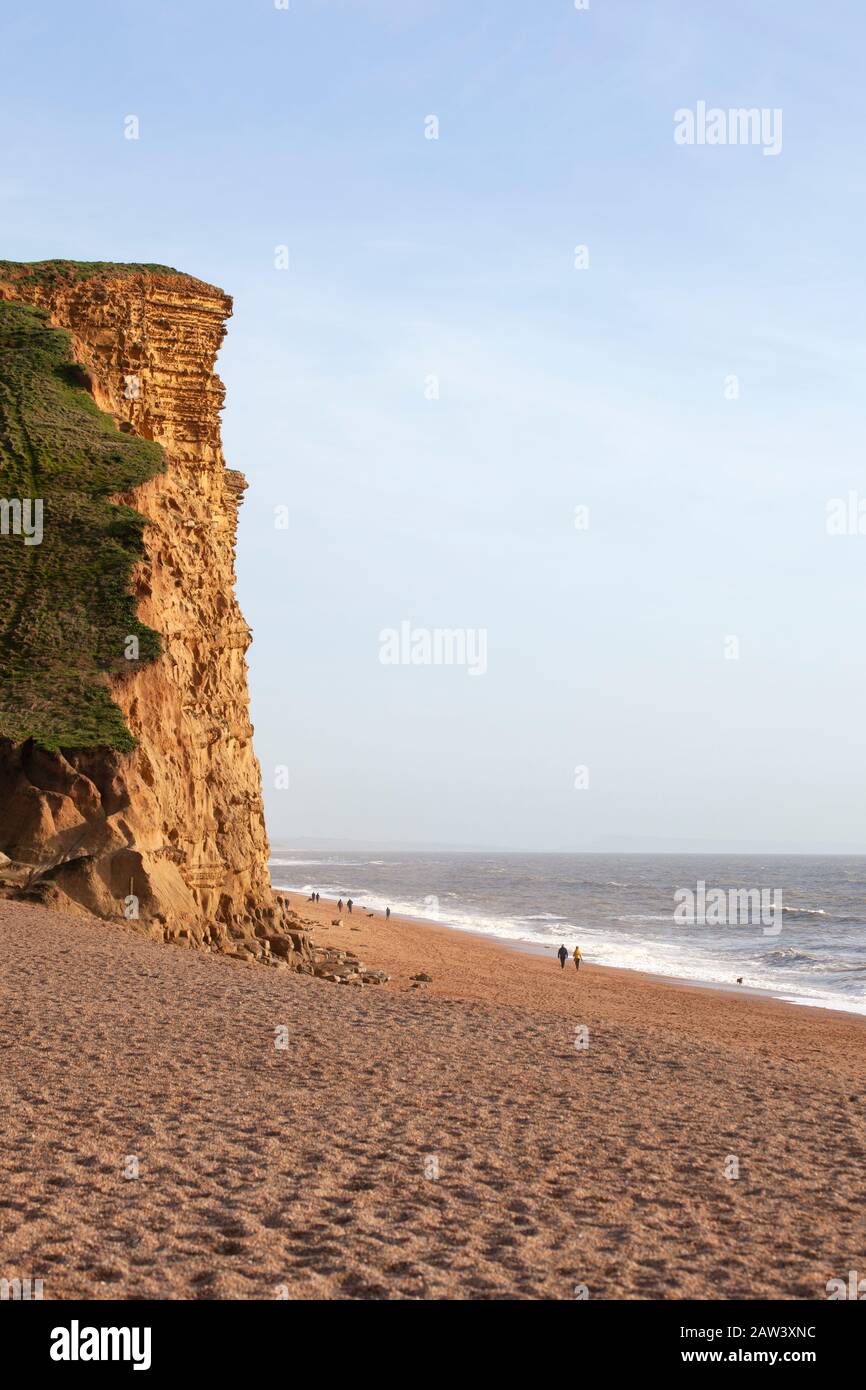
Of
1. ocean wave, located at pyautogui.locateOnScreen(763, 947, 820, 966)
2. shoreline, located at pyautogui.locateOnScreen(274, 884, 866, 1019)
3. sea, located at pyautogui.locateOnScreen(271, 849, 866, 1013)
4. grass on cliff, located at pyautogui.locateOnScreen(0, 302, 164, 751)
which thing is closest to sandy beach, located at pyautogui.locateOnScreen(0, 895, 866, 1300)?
grass on cliff, located at pyautogui.locateOnScreen(0, 302, 164, 751)

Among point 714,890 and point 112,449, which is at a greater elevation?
point 112,449

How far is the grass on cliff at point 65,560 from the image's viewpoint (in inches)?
993

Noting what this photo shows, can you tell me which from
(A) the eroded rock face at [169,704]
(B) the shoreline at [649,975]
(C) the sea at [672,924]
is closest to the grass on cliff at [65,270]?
(A) the eroded rock face at [169,704]

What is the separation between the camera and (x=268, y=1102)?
10852mm

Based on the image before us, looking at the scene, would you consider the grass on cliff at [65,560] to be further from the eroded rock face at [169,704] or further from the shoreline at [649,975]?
the shoreline at [649,975]

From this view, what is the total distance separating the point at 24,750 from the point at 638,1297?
64.6 ft

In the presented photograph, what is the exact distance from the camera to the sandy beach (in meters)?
6.91

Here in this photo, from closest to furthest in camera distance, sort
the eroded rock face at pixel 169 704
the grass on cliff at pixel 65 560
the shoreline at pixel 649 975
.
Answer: the eroded rock face at pixel 169 704 < the grass on cliff at pixel 65 560 < the shoreline at pixel 649 975

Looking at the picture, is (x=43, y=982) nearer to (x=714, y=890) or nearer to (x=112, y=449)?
(x=112, y=449)

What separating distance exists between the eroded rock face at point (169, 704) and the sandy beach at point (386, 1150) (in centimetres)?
535

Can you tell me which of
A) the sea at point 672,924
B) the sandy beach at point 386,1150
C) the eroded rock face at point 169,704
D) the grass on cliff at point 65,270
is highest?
the grass on cliff at point 65,270

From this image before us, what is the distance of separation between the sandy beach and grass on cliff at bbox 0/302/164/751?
8466 mm

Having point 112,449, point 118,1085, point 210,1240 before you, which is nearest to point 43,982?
point 118,1085
